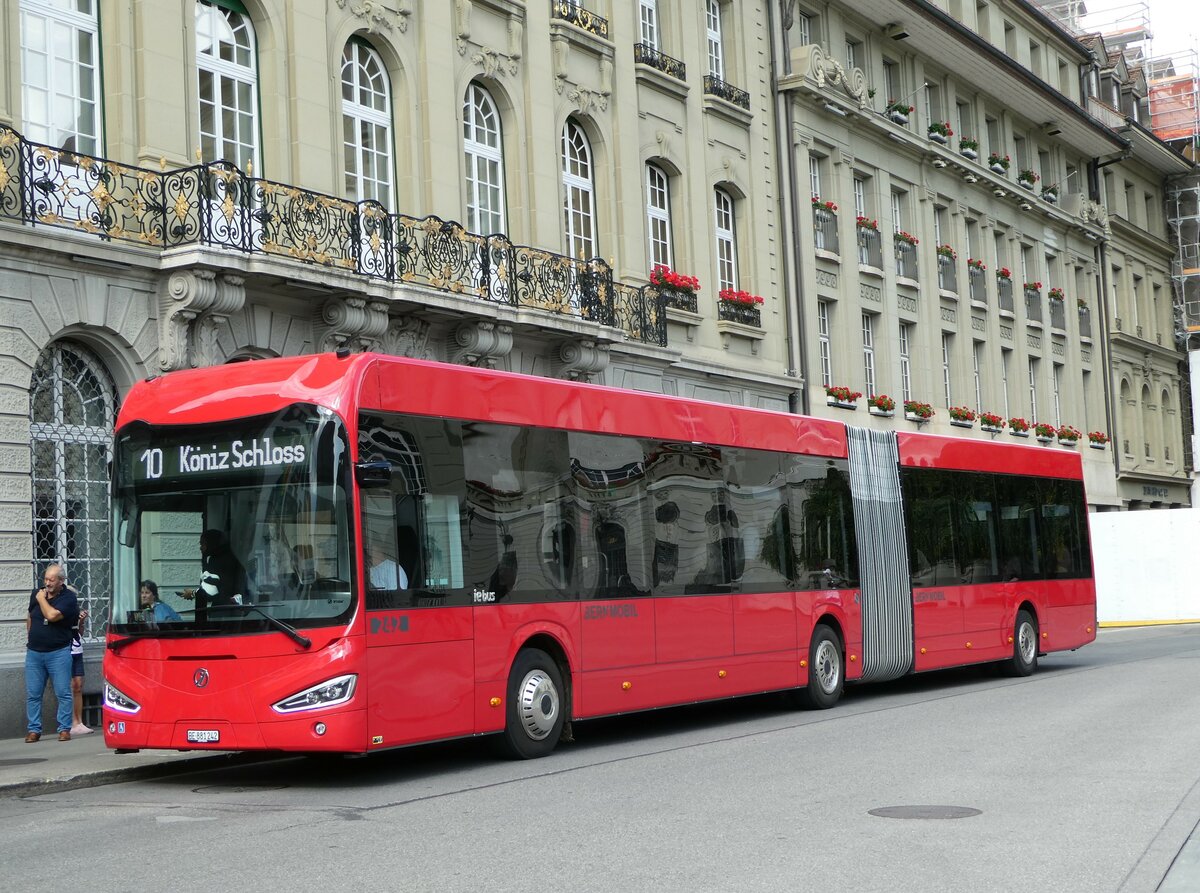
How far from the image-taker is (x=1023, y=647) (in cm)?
2302

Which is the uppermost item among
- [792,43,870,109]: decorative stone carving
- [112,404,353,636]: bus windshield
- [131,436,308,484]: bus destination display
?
[792,43,870,109]: decorative stone carving

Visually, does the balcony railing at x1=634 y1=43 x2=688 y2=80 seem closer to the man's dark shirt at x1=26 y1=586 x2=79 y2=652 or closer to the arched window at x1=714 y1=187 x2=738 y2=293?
the arched window at x1=714 y1=187 x2=738 y2=293

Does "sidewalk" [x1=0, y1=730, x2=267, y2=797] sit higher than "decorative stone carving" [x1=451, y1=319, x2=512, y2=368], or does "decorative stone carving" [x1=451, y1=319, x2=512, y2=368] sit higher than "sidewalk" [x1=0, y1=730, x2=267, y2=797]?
"decorative stone carving" [x1=451, y1=319, x2=512, y2=368]

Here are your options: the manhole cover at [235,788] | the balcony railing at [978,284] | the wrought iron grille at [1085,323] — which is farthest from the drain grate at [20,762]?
the wrought iron grille at [1085,323]

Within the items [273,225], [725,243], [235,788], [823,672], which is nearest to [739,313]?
[725,243]

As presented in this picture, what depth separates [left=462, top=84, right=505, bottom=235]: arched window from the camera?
78.5 feet

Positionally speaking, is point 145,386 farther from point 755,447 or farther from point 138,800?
point 755,447

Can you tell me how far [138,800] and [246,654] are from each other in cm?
125

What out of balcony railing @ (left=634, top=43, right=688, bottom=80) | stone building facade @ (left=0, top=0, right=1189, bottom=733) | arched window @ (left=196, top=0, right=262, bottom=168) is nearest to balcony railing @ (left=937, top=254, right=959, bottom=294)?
stone building facade @ (left=0, top=0, right=1189, bottom=733)

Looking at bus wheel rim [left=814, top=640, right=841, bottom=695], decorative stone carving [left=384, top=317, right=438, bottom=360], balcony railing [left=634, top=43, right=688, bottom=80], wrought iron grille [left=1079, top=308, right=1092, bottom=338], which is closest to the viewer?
bus wheel rim [left=814, top=640, right=841, bottom=695]

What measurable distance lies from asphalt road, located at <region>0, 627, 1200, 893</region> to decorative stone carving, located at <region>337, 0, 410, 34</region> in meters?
10.8

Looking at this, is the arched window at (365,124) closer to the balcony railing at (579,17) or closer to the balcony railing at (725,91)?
the balcony railing at (579,17)

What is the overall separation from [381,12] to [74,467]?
8.17 meters

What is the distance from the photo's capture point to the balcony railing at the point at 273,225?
16641 millimetres
